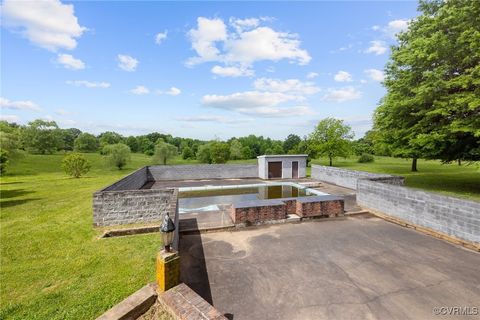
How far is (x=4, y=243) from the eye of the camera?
717cm

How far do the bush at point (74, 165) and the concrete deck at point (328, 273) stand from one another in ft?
88.7

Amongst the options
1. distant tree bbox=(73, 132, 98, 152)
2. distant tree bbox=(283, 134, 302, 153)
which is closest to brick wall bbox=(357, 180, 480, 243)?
distant tree bbox=(283, 134, 302, 153)

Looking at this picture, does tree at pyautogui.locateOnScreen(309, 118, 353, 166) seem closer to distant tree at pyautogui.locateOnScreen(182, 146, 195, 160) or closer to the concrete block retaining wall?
the concrete block retaining wall

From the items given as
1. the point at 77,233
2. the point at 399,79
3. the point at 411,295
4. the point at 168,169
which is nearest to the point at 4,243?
the point at 77,233

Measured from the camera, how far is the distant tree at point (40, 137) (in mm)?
48875

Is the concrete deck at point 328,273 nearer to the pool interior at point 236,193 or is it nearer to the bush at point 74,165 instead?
the pool interior at point 236,193

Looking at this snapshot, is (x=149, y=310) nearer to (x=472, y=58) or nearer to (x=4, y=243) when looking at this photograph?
(x=4, y=243)

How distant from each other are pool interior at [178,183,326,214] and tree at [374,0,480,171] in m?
6.77

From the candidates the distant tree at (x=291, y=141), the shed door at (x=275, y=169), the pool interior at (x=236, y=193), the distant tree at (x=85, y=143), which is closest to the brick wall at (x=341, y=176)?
the pool interior at (x=236, y=193)

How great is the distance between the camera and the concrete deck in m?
4.02

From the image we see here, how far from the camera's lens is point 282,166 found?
2145 centimetres

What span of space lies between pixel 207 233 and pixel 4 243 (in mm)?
6820

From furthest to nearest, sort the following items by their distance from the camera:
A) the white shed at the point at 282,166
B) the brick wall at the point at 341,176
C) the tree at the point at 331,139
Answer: the tree at the point at 331,139, the white shed at the point at 282,166, the brick wall at the point at 341,176

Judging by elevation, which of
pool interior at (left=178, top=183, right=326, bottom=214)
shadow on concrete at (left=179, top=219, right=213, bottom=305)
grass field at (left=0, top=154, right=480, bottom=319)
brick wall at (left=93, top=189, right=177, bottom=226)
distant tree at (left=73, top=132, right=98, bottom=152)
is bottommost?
grass field at (left=0, top=154, right=480, bottom=319)
